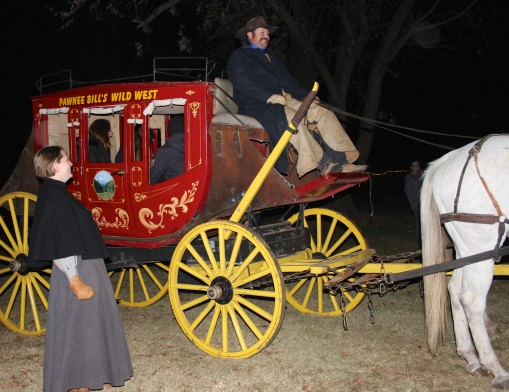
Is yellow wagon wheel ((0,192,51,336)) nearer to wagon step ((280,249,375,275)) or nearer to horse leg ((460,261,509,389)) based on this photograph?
wagon step ((280,249,375,275))

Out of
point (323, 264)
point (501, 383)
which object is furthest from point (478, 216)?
point (323, 264)

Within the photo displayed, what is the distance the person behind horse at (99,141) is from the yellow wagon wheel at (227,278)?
1270 millimetres

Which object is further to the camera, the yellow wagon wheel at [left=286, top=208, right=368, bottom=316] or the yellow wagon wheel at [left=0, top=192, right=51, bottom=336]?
the yellow wagon wheel at [left=286, top=208, right=368, bottom=316]

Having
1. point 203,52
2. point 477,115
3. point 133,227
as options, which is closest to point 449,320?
point 133,227

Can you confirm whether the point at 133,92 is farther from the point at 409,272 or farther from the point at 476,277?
the point at 476,277

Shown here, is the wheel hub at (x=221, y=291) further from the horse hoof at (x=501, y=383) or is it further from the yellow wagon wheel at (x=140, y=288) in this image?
the horse hoof at (x=501, y=383)

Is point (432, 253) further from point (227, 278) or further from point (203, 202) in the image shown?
point (203, 202)

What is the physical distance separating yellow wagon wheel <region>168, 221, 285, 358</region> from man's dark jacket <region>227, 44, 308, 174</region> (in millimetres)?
913

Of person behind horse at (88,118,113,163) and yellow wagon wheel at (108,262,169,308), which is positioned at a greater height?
person behind horse at (88,118,113,163)

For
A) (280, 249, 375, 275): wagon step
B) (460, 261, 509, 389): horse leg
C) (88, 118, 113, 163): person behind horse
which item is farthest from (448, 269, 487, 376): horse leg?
(88, 118, 113, 163): person behind horse

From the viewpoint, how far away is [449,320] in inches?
233

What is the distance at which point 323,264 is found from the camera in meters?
4.98

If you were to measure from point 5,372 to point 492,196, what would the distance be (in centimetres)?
407

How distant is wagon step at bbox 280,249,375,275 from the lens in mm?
4879
